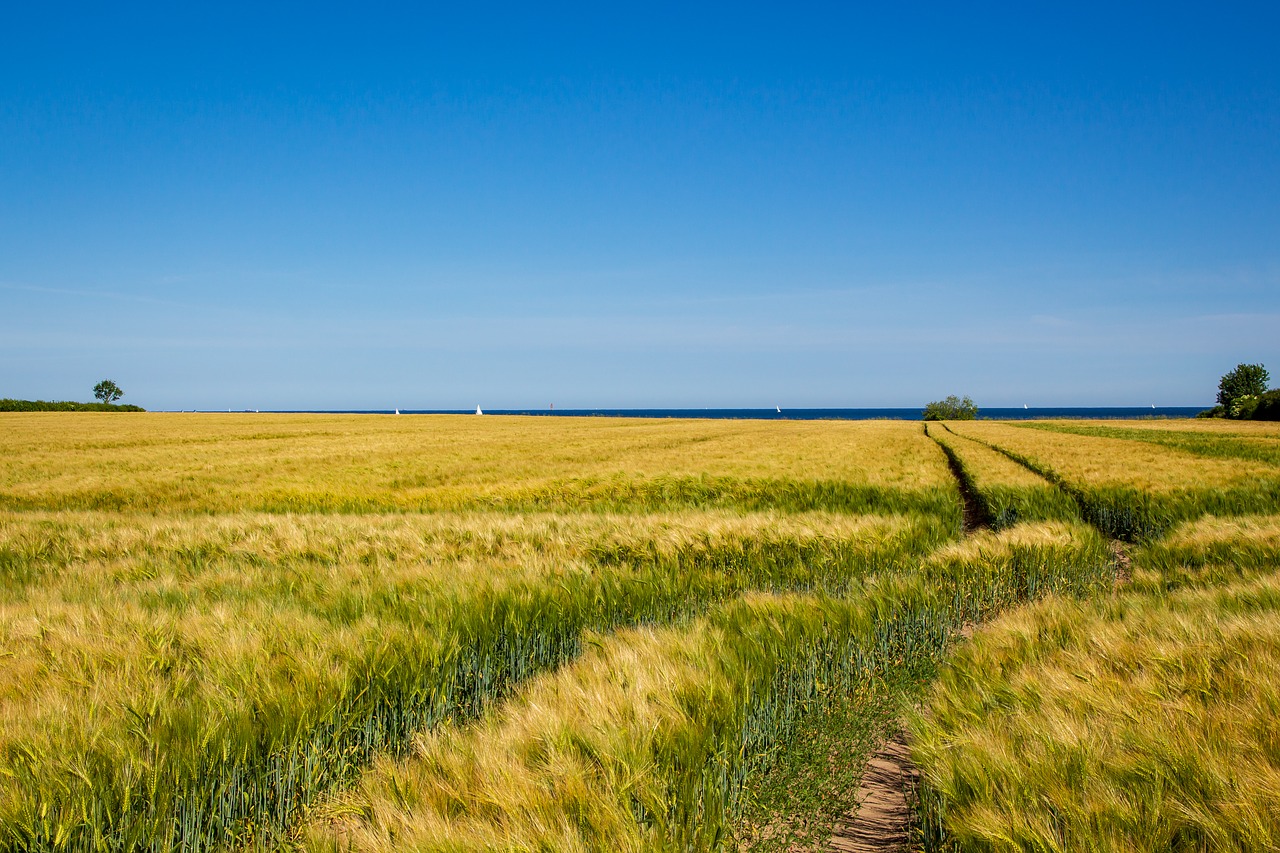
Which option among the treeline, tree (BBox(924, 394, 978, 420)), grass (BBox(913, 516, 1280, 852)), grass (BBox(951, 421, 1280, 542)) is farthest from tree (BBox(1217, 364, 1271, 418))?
the treeline

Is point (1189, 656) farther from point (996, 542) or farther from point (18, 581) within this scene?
point (18, 581)

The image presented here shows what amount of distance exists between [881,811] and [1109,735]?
2.93 feet

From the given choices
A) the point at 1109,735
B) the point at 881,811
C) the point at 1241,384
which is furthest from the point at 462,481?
the point at 1241,384

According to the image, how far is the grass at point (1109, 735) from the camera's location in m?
1.75

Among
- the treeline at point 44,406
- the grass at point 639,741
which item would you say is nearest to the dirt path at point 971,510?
the grass at point 639,741

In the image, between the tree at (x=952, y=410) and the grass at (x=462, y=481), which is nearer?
the grass at (x=462, y=481)

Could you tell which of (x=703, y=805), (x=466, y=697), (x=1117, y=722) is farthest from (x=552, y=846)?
(x=1117, y=722)

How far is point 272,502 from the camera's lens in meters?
12.4

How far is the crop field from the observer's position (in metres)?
1.92

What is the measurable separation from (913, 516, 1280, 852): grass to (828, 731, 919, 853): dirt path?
248 mm

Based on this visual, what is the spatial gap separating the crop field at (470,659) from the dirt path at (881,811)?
0.38 feet

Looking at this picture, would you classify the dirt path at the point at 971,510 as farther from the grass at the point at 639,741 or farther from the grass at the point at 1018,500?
the grass at the point at 639,741

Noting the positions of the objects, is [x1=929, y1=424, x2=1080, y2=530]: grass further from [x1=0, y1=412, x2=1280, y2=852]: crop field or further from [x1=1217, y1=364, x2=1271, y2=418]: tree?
[x1=1217, y1=364, x2=1271, y2=418]: tree

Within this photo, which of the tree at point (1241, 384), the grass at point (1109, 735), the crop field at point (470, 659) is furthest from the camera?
the tree at point (1241, 384)
